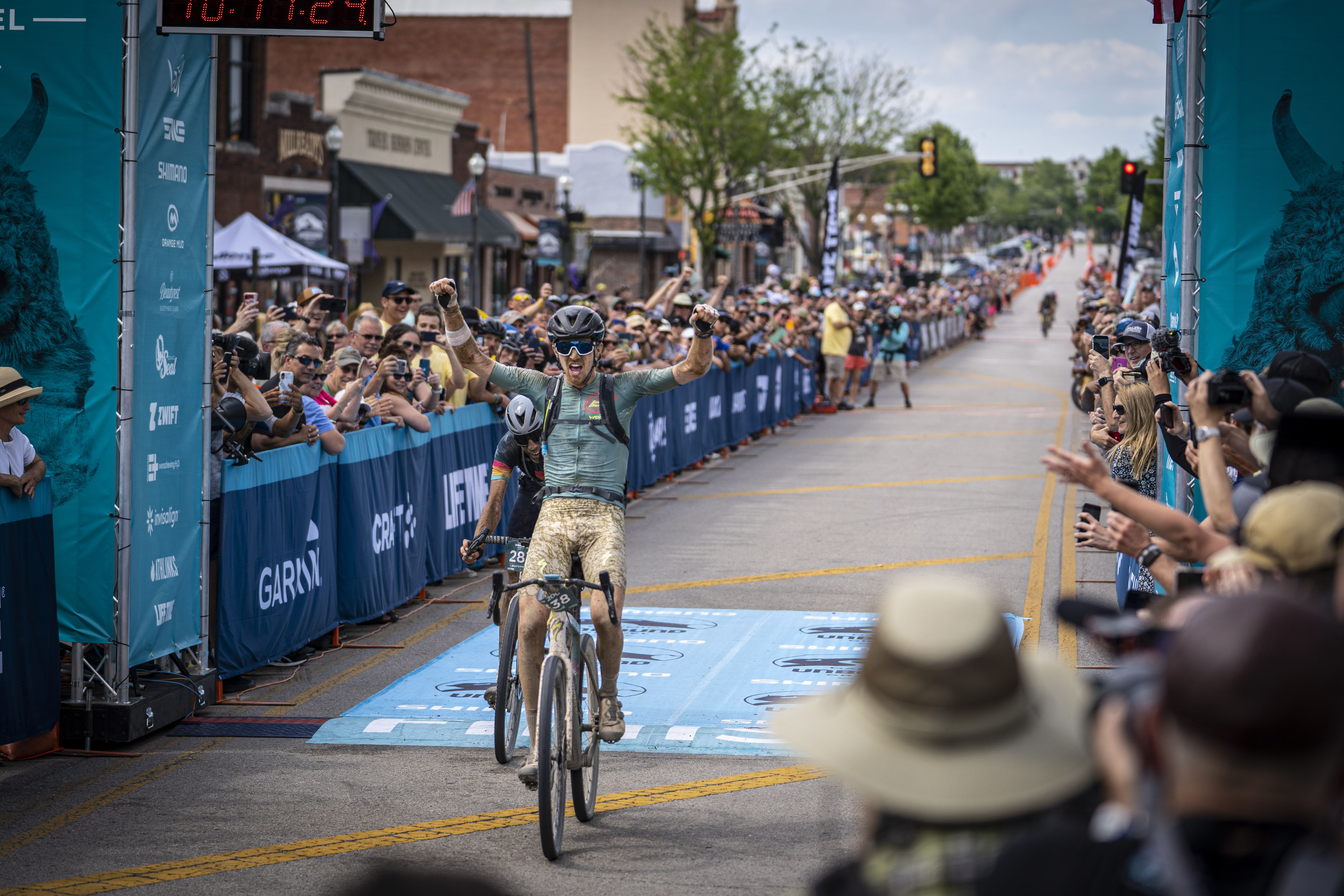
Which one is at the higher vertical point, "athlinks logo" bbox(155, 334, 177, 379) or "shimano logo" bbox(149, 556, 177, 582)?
"athlinks logo" bbox(155, 334, 177, 379)

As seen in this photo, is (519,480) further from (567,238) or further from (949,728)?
(567,238)

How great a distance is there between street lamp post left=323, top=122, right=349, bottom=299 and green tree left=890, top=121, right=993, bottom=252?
77.4 m

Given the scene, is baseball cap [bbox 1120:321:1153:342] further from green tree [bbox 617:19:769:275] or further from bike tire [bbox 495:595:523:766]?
green tree [bbox 617:19:769:275]

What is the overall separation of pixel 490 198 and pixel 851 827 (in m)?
Answer: 45.8

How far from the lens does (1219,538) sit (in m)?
4.77

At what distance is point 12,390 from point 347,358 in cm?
415

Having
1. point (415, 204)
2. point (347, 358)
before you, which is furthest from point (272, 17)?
point (415, 204)

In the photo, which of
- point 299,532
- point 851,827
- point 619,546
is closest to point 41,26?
point 299,532

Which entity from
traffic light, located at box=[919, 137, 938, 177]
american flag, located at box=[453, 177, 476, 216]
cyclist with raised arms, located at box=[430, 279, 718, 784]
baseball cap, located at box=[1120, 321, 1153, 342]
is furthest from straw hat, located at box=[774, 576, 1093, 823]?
traffic light, located at box=[919, 137, 938, 177]

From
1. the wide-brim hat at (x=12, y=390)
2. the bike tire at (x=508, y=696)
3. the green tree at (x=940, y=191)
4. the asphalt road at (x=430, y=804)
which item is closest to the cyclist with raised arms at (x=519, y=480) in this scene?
the bike tire at (x=508, y=696)

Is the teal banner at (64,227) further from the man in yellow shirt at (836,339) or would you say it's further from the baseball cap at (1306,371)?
the man in yellow shirt at (836,339)

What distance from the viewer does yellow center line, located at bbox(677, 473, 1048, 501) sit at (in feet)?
62.5

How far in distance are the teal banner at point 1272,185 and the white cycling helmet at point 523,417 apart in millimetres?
4207

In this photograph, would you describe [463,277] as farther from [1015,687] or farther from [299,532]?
[1015,687]
